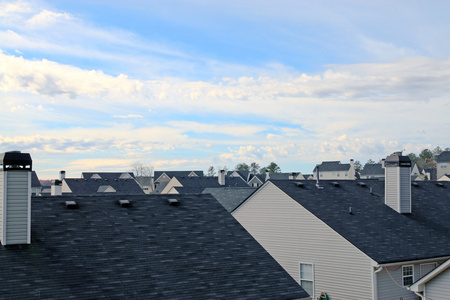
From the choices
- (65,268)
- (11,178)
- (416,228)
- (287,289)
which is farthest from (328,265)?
(11,178)

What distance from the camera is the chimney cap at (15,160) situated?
12602mm

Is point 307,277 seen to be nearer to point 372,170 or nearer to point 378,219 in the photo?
point 378,219

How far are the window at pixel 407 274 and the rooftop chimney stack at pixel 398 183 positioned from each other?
15.1 ft

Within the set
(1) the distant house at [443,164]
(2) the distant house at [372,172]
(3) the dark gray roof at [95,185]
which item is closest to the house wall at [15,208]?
(3) the dark gray roof at [95,185]

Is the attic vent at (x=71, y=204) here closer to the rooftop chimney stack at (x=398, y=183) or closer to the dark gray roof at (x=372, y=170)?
the rooftop chimney stack at (x=398, y=183)

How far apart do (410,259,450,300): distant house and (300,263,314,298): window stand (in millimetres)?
5948

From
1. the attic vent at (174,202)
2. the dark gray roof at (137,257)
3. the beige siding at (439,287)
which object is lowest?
the beige siding at (439,287)

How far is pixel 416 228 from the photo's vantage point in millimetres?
22188

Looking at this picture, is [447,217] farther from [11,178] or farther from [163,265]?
[11,178]

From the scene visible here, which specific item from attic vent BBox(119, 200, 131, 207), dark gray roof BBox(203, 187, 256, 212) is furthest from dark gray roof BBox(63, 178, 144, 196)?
attic vent BBox(119, 200, 131, 207)

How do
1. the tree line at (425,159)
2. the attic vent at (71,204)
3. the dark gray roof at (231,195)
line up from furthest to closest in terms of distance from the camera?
1. the tree line at (425,159)
2. the dark gray roof at (231,195)
3. the attic vent at (71,204)

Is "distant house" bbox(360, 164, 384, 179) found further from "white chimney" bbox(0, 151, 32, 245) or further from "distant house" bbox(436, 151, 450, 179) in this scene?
"white chimney" bbox(0, 151, 32, 245)

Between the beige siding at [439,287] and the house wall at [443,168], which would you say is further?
the house wall at [443,168]

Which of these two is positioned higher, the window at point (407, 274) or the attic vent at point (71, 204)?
the attic vent at point (71, 204)
